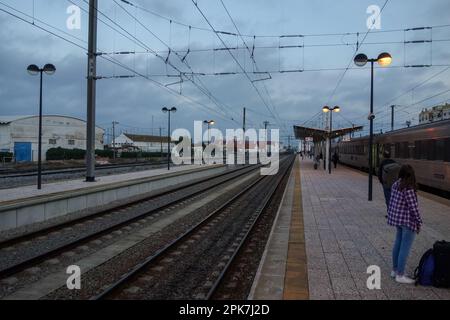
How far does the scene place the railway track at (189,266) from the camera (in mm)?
5770

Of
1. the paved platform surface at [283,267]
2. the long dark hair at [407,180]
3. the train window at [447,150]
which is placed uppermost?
the train window at [447,150]

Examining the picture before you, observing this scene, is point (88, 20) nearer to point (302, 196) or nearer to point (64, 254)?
point (302, 196)

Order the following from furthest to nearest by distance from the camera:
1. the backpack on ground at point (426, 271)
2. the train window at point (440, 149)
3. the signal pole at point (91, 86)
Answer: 1. the signal pole at point (91, 86)
2. the train window at point (440, 149)
3. the backpack on ground at point (426, 271)

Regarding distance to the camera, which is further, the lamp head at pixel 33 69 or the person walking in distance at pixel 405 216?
the lamp head at pixel 33 69

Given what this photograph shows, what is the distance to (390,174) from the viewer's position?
366 inches

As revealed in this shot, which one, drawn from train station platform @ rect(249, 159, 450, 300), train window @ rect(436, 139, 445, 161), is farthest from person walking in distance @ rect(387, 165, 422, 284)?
train window @ rect(436, 139, 445, 161)

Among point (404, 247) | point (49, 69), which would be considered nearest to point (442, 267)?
point (404, 247)

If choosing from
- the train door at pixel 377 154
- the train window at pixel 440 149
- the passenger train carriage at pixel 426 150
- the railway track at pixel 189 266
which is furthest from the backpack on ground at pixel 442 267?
the train door at pixel 377 154

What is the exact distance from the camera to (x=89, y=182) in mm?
17172

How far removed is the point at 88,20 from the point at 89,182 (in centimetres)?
723

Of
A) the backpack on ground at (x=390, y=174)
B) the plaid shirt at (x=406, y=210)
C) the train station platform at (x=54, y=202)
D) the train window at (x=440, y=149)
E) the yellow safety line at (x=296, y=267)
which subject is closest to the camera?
the yellow safety line at (x=296, y=267)

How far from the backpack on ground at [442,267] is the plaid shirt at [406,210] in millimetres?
405

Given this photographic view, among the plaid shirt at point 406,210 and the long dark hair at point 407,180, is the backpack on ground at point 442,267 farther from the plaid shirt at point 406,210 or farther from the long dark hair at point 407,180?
the long dark hair at point 407,180
